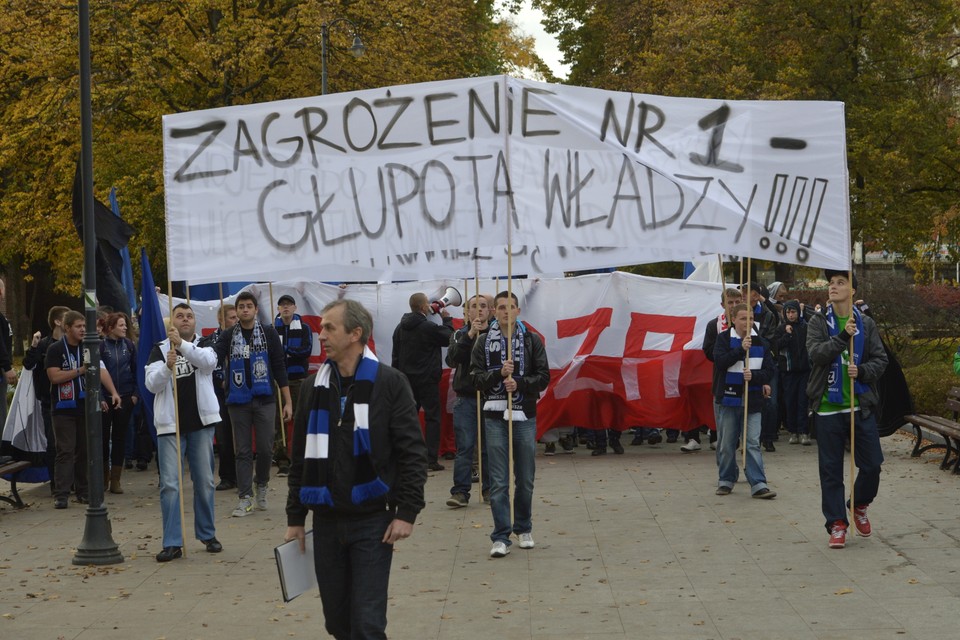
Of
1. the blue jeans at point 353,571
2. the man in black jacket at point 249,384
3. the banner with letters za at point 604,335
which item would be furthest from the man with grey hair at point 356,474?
the banner with letters za at point 604,335

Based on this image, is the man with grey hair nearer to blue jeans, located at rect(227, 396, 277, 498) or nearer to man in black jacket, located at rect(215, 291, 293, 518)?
man in black jacket, located at rect(215, 291, 293, 518)

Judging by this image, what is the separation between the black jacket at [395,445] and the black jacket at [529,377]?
3.60m

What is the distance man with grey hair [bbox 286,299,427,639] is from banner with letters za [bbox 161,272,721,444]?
29.4 feet

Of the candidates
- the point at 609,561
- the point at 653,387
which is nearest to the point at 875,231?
the point at 653,387

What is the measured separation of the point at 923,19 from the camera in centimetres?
3036

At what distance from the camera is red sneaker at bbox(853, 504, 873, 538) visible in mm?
9227

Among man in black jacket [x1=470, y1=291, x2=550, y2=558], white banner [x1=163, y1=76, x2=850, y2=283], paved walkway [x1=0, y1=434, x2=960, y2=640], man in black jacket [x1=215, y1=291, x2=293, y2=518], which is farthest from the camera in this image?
man in black jacket [x1=215, y1=291, x2=293, y2=518]

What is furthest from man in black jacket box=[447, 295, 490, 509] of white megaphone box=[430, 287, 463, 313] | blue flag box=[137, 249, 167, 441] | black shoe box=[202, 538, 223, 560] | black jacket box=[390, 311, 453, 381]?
white megaphone box=[430, 287, 463, 313]

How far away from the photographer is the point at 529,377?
908cm

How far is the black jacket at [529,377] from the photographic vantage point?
9.03 meters

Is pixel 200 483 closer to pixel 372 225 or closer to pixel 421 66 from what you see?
pixel 372 225

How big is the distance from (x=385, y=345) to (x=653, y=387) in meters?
3.56

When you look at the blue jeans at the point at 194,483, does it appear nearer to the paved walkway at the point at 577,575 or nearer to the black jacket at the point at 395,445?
the paved walkway at the point at 577,575

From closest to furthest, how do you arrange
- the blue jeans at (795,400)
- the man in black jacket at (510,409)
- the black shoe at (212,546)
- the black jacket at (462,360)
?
the man in black jacket at (510,409), the black shoe at (212,546), the black jacket at (462,360), the blue jeans at (795,400)
